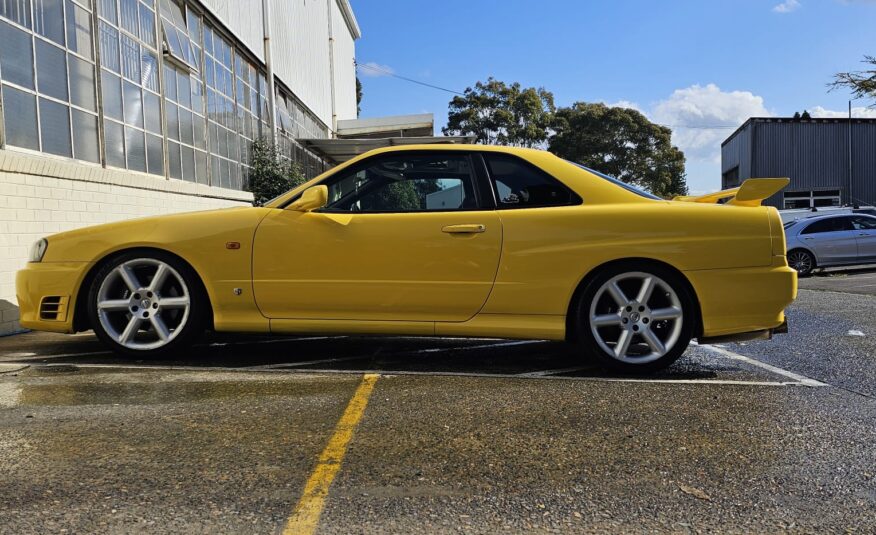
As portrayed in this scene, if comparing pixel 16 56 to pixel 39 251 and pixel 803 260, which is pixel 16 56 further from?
pixel 803 260

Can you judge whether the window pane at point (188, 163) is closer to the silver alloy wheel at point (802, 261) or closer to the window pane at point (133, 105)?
the window pane at point (133, 105)

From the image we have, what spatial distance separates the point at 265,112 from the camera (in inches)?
635

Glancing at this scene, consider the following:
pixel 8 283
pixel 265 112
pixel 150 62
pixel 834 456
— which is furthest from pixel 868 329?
pixel 265 112

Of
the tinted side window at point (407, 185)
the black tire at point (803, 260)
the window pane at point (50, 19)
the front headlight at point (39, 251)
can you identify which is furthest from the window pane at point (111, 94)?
the black tire at point (803, 260)

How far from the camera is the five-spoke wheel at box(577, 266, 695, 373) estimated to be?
4.01m

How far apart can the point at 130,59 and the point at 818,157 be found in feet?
102

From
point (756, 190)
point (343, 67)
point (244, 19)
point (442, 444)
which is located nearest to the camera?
point (442, 444)

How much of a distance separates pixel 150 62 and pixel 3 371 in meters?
6.88

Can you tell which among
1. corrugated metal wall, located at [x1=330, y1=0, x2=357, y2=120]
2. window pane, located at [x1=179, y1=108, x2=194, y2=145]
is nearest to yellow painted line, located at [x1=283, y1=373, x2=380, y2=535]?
window pane, located at [x1=179, y1=108, x2=194, y2=145]

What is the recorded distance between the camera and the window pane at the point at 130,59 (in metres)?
8.79

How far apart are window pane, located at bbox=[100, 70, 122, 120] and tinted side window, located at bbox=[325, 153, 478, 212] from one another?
541 centimetres

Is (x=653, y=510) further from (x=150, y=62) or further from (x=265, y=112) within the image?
(x=265, y=112)

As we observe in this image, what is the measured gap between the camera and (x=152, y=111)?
31.4 ft

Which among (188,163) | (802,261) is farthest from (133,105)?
(802,261)
